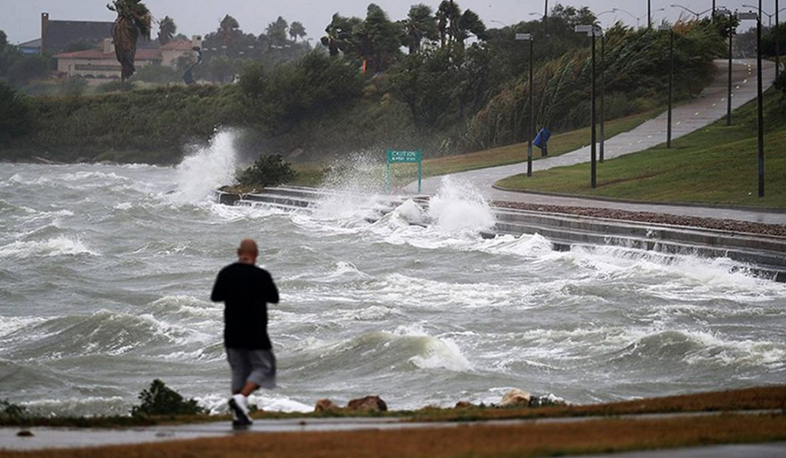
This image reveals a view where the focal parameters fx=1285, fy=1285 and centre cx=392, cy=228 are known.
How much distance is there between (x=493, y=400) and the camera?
14016 millimetres

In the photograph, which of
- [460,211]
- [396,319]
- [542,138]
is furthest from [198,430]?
[542,138]

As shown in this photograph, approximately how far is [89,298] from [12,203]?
3244cm

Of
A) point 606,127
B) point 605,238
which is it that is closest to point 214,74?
point 606,127

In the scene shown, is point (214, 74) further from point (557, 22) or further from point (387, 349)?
point (387, 349)

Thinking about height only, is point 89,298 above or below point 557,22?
below

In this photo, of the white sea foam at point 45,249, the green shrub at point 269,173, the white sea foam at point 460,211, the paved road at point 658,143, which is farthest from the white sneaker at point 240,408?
the green shrub at point 269,173

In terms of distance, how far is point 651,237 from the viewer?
2827 centimetres

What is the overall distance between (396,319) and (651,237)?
9.45m

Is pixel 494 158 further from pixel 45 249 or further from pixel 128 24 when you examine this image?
pixel 128 24

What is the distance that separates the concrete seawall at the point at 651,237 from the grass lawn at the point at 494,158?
1847 centimetres

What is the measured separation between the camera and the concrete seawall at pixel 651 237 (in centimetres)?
2447

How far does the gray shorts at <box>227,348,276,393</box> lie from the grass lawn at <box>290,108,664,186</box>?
42.3 meters

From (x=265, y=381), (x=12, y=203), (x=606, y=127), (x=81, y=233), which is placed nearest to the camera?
→ (x=265, y=381)

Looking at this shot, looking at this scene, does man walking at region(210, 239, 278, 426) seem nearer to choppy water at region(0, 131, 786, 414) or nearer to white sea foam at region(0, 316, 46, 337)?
choppy water at region(0, 131, 786, 414)
